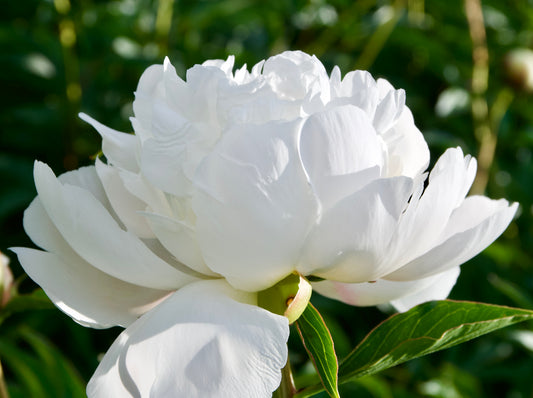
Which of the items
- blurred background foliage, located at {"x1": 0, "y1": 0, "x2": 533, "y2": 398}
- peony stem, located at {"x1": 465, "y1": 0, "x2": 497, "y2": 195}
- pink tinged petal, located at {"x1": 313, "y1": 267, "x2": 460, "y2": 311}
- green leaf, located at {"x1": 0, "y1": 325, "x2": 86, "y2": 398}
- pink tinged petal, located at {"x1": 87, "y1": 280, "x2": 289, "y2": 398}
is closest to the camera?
pink tinged petal, located at {"x1": 87, "y1": 280, "x2": 289, "y2": 398}

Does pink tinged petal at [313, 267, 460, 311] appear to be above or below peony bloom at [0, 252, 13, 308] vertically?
above

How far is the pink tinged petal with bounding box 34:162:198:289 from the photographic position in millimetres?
364

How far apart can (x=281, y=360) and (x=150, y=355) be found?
7 cm

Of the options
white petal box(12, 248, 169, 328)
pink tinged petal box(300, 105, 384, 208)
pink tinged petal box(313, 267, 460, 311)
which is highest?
pink tinged petal box(300, 105, 384, 208)

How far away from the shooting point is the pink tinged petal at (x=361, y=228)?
0.34 metres

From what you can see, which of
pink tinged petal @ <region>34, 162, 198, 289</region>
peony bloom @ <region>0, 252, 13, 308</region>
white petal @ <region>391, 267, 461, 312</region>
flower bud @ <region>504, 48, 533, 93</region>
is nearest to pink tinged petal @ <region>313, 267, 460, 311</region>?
white petal @ <region>391, 267, 461, 312</region>

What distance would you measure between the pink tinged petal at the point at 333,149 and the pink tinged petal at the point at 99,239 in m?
0.09

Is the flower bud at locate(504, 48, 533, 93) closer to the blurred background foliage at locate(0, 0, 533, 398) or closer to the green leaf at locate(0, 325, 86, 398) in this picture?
the blurred background foliage at locate(0, 0, 533, 398)

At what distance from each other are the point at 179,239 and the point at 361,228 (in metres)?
Answer: 0.10

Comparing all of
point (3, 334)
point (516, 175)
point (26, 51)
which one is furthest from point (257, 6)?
point (3, 334)

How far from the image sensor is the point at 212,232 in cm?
35

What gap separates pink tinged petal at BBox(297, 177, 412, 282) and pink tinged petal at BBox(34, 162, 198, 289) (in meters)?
0.08

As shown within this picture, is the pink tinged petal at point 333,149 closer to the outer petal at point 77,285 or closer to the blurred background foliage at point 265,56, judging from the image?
the outer petal at point 77,285

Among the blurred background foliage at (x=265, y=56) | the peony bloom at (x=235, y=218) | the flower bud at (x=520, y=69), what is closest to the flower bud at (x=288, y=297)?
the peony bloom at (x=235, y=218)
